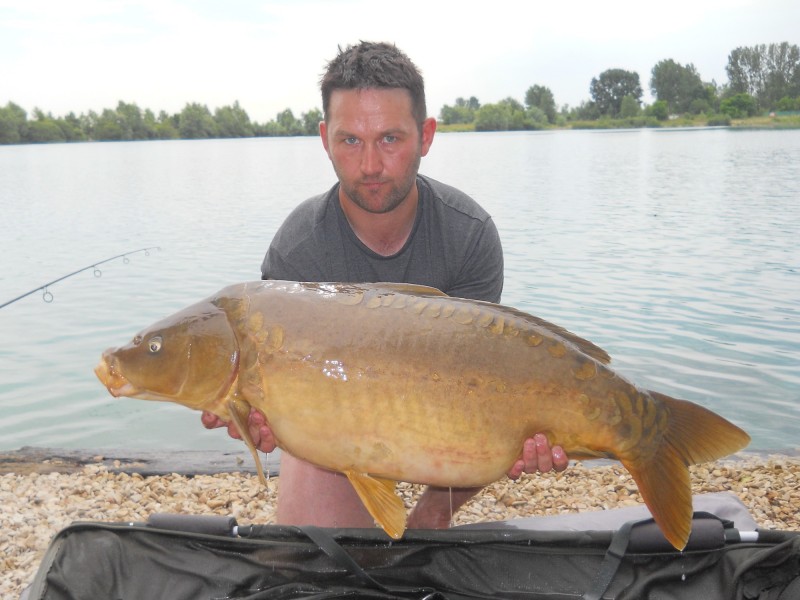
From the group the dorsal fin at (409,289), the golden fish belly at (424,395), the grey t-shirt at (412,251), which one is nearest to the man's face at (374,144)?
the grey t-shirt at (412,251)

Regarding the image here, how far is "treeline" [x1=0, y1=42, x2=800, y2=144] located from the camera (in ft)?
217

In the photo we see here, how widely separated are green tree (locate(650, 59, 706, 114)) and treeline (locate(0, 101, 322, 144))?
35.3 metres

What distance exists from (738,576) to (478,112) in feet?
256

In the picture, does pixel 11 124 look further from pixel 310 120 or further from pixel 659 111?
pixel 659 111

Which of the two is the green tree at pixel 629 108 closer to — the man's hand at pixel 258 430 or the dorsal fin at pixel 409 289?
the dorsal fin at pixel 409 289

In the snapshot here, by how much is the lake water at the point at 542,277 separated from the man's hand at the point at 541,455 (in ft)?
8.10

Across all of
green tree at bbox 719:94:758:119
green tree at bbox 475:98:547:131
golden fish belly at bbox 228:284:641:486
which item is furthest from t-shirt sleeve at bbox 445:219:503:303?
green tree at bbox 475:98:547:131

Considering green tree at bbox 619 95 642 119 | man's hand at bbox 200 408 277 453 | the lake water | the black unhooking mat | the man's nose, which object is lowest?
the lake water

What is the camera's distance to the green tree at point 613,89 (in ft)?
266

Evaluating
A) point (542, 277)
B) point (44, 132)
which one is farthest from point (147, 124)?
point (542, 277)

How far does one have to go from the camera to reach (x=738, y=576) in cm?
186

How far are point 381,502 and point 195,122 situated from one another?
71.6m

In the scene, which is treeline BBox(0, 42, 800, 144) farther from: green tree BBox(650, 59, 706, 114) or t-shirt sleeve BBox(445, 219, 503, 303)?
t-shirt sleeve BBox(445, 219, 503, 303)

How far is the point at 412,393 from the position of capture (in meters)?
1.68
